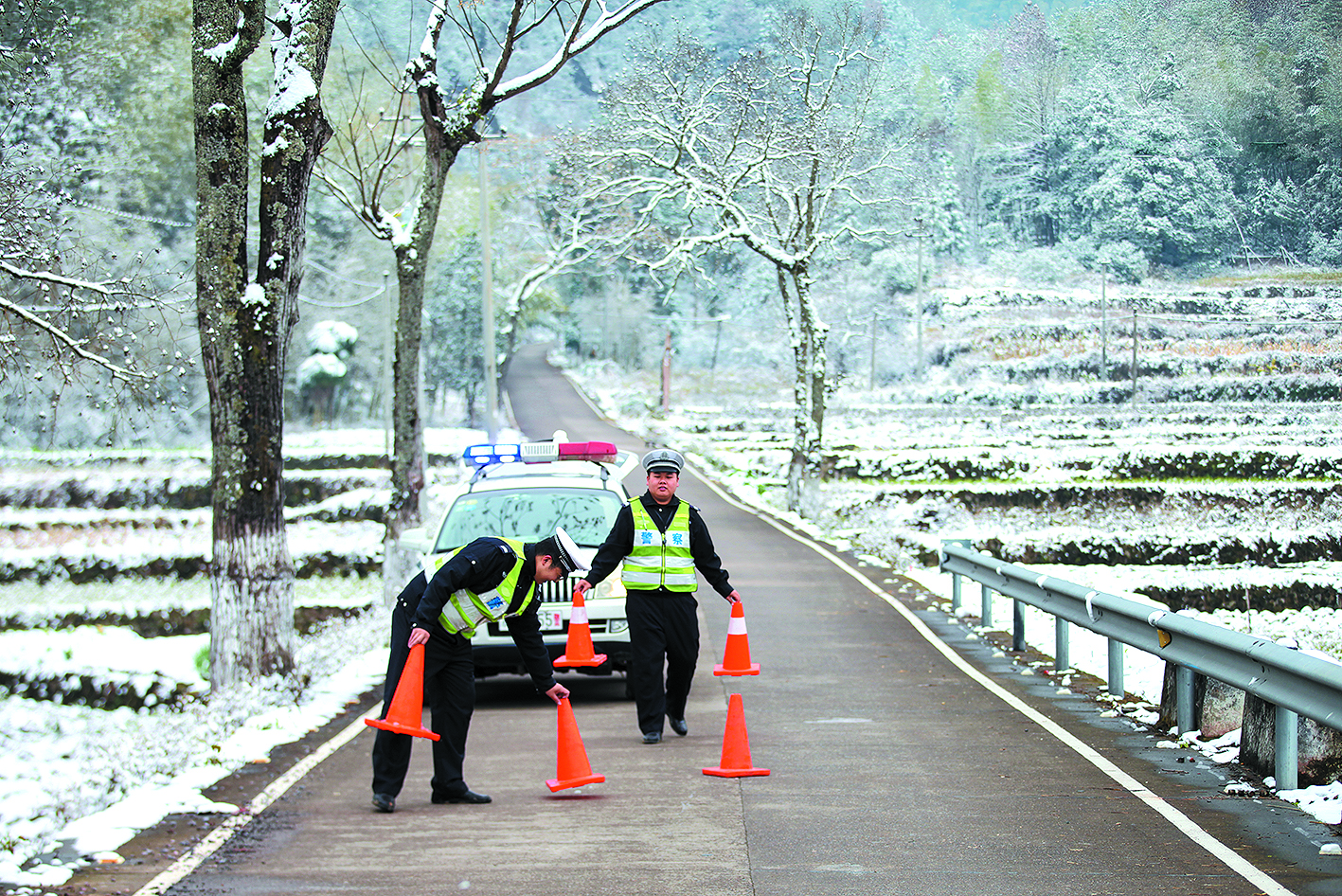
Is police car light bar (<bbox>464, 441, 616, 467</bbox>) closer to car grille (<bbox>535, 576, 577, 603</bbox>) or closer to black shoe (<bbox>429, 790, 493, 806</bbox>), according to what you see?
car grille (<bbox>535, 576, 577, 603</bbox>)

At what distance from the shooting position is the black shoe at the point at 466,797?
7.98m

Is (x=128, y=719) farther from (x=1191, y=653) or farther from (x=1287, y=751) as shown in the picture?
(x=1287, y=751)

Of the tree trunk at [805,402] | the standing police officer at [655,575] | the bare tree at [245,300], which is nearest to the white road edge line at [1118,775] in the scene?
the standing police officer at [655,575]

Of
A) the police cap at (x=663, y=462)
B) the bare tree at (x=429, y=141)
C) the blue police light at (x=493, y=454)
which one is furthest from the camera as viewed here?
the bare tree at (x=429, y=141)

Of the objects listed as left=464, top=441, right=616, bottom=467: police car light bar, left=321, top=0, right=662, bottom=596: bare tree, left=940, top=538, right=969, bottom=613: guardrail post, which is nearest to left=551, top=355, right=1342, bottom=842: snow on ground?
left=940, top=538, right=969, bottom=613: guardrail post

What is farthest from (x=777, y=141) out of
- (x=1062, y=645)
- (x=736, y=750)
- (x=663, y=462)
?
(x=736, y=750)

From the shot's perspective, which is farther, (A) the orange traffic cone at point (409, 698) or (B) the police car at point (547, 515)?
(B) the police car at point (547, 515)

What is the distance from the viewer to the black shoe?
798 centimetres

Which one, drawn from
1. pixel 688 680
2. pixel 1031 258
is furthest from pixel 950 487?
pixel 688 680

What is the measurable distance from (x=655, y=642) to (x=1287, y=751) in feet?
13.0

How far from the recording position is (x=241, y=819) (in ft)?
25.3

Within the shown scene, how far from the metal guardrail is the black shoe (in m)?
4.43

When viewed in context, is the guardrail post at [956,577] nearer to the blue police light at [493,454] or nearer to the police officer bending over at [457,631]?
the blue police light at [493,454]

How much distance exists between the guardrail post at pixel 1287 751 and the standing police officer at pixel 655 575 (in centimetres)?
355
